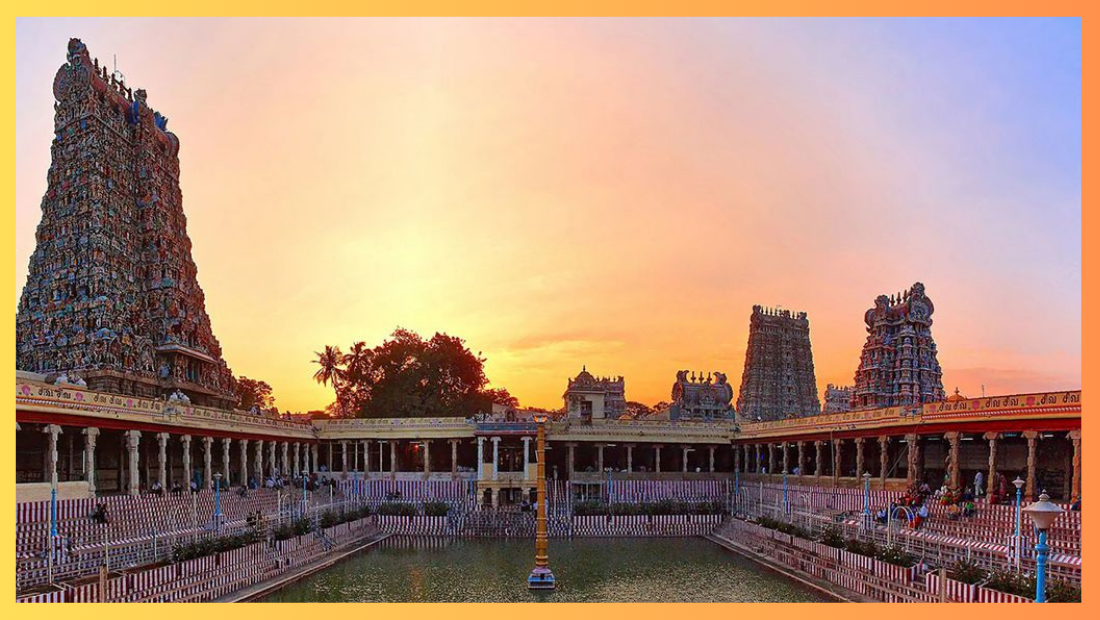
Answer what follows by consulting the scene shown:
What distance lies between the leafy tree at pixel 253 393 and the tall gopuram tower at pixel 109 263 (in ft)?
108

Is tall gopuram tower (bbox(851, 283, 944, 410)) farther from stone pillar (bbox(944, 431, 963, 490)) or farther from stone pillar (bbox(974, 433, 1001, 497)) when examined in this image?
stone pillar (bbox(974, 433, 1001, 497))

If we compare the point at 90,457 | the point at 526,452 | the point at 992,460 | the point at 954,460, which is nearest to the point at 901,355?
the point at 526,452

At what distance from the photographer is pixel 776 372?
78.1 metres

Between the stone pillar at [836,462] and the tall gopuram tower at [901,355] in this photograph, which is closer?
the stone pillar at [836,462]

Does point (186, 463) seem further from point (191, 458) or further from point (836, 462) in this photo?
point (836, 462)

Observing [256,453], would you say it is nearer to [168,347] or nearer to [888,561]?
[168,347]

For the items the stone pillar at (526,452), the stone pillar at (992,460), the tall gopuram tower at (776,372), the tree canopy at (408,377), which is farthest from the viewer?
the tall gopuram tower at (776,372)

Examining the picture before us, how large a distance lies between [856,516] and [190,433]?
26797mm

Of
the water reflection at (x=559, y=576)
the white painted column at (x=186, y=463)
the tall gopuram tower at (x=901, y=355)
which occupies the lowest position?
the water reflection at (x=559, y=576)

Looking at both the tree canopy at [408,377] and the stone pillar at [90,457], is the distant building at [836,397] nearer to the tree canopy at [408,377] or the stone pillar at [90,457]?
the tree canopy at [408,377]

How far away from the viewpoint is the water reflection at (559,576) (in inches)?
1014

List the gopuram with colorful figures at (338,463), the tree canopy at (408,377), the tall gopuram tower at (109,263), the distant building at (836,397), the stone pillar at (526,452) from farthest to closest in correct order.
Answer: the distant building at (836,397) → the tree canopy at (408,377) → the stone pillar at (526,452) → the tall gopuram tower at (109,263) → the gopuram with colorful figures at (338,463)

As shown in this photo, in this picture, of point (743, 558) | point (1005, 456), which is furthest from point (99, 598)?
point (1005, 456)

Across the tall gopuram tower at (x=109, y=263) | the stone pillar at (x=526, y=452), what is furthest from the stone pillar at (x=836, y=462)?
the tall gopuram tower at (x=109, y=263)
